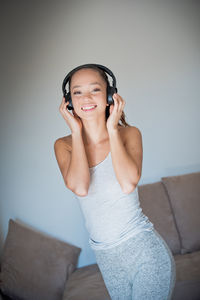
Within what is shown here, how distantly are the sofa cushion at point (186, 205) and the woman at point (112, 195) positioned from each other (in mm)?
1305

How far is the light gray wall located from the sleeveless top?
1.24 metres

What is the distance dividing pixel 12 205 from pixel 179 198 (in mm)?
1410

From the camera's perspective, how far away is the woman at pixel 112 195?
103 cm

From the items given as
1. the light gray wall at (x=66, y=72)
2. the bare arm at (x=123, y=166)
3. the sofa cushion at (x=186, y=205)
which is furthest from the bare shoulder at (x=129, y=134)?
the sofa cushion at (x=186, y=205)

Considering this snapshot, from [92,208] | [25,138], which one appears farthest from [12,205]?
[92,208]

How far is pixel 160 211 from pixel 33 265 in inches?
43.2

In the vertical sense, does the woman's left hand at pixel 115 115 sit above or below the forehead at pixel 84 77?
below

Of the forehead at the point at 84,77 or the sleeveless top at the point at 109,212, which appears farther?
the forehead at the point at 84,77

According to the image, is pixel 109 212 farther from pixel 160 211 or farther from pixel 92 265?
pixel 92 265

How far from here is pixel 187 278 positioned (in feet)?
6.17

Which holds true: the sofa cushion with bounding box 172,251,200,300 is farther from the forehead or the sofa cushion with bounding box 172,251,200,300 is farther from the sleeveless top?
the forehead

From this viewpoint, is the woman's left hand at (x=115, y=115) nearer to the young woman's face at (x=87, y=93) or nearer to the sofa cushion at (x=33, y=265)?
the young woman's face at (x=87, y=93)

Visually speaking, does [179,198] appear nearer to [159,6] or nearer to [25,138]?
[25,138]

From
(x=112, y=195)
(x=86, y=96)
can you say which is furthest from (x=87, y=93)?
(x=112, y=195)
